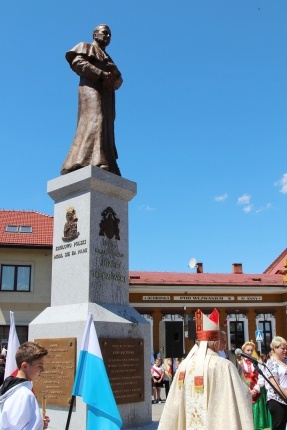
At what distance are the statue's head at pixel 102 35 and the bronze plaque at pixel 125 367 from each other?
4.73 metres

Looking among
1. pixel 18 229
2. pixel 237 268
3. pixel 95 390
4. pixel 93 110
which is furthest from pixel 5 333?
pixel 95 390

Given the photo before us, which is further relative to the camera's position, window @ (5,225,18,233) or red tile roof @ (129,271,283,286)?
red tile roof @ (129,271,283,286)

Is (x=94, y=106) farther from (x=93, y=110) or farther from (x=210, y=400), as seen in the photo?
(x=210, y=400)

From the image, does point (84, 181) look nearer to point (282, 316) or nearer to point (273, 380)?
point (273, 380)

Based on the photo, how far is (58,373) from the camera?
6434 mm

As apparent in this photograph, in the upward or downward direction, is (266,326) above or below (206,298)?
below

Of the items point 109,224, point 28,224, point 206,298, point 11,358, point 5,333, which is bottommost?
point 11,358

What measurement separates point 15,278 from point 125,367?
1948cm

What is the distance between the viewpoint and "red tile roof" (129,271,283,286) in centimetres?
2845

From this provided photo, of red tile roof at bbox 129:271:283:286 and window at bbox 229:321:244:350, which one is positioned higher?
red tile roof at bbox 129:271:283:286

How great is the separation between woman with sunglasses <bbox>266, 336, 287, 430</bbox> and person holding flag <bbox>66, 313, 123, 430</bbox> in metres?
2.93

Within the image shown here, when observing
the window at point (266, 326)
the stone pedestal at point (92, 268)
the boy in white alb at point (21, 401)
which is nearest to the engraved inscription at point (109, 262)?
the stone pedestal at point (92, 268)

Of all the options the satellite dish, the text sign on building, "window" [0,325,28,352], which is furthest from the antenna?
"window" [0,325,28,352]

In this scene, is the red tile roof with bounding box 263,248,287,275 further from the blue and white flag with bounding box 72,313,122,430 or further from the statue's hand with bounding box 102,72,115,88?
the blue and white flag with bounding box 72,313,122,430
